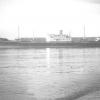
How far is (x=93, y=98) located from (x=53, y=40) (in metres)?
110

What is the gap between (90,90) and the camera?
9.94 m

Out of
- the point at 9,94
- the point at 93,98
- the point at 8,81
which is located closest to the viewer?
the point at 93,98

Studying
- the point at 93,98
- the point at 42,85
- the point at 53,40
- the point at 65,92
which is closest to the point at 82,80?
the point at 42,85

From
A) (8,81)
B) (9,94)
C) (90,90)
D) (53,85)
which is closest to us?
(9,94)

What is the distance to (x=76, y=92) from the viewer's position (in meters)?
9.61

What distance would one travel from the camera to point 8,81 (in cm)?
1198

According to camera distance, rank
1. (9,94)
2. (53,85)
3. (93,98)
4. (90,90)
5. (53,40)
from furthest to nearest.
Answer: (53,40) < (53,85) < (90,90) < (9,94) < (93,98)

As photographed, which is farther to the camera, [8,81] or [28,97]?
[8,81]

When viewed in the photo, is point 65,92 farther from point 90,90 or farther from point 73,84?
point 73,84

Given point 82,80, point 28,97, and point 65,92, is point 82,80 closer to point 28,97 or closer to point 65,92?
point 65,92

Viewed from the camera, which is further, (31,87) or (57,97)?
(31,87)

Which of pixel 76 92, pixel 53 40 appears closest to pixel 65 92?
pixel 76 92

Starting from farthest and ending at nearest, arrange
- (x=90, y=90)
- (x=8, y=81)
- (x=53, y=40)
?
(x=53, y=40)
(x=8, y=81)
(x=90, y=90)

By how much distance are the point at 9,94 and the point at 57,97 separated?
5.16 feet
